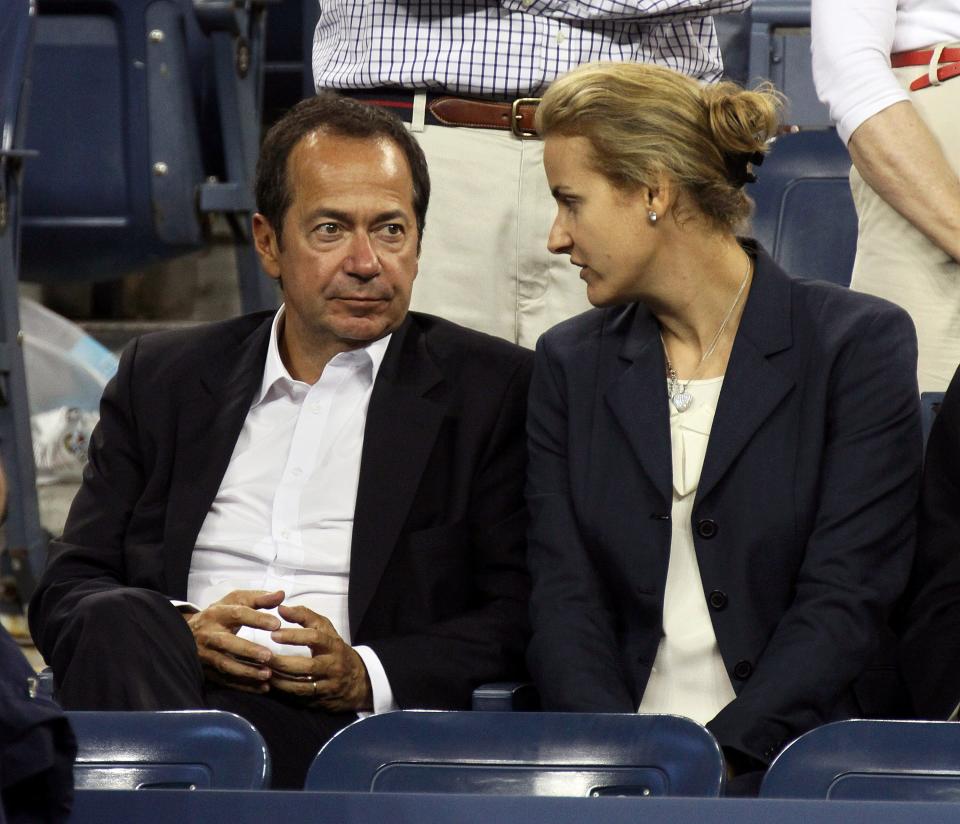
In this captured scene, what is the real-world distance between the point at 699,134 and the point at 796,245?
1235 millimetres

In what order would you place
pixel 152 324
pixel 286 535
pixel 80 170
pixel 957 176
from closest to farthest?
pixel 286 535 → pixel 957 176 → pixel 80 170 → pixel 152 324

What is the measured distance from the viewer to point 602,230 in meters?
2.08

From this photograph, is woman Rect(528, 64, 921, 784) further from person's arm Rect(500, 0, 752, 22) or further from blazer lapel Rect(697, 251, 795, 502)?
person's arm Rect(500, 0, 752, 22)

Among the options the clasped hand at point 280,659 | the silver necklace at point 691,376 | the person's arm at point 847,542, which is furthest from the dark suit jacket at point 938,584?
the clasped hand at point 280,659

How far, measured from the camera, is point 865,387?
200 centimetres

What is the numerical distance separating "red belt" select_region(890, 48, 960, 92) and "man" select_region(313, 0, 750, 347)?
0.32 m

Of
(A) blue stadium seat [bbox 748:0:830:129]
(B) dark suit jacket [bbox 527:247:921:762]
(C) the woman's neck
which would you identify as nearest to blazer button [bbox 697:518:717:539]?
(B) dark suit jacket [bbox 527:247:921:762]

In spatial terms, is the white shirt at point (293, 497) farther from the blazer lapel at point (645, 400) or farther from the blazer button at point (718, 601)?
the blazer button at point (718, 601)

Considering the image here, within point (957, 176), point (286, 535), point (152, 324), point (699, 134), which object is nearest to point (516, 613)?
point (286, 535)

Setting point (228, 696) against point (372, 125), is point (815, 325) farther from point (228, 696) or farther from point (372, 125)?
point (228, 696)

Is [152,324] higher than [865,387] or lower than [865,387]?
lower

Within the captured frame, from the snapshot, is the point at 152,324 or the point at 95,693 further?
the point at 152,324

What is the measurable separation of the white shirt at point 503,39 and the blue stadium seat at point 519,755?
1.25 m

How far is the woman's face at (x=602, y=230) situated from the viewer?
6.82 ft
